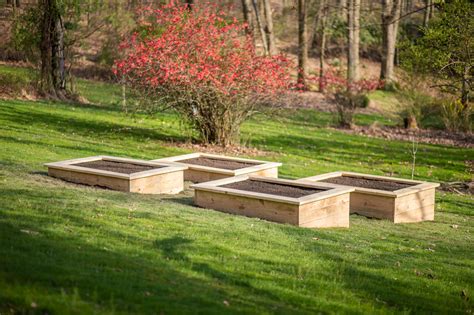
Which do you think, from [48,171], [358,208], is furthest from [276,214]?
[48,171]

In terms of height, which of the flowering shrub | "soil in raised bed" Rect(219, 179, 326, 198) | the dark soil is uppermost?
the flowering shrub

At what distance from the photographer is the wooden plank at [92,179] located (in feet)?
36.4

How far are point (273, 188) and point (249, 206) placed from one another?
869 millimetres

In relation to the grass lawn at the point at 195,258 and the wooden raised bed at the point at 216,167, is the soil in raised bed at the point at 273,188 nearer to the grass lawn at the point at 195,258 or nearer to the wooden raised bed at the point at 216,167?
the grass lawn at the point at 195,258

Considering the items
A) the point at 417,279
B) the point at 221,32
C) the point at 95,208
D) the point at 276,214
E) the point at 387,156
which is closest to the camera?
the point at 417,279

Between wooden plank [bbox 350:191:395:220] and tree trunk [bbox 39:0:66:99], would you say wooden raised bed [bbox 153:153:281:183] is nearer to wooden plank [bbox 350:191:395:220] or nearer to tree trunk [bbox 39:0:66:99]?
wooden plank [bbox 350:191:395:220]

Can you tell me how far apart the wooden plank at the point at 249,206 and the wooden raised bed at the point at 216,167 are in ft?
5.09


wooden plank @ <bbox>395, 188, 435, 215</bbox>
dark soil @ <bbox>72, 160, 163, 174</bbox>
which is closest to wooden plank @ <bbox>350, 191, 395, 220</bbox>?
wooden plank @ <bbox>395, 188, 435, 215</bbox>

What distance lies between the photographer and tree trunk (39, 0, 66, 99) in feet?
74.7

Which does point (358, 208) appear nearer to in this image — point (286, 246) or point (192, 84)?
point (286, 246)

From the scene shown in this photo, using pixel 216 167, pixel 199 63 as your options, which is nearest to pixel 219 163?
pixel 216 167

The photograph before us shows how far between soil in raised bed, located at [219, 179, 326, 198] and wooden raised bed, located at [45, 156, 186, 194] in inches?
44.5

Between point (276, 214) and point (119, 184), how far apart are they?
2.54 meters

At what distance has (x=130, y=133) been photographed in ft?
61.2
